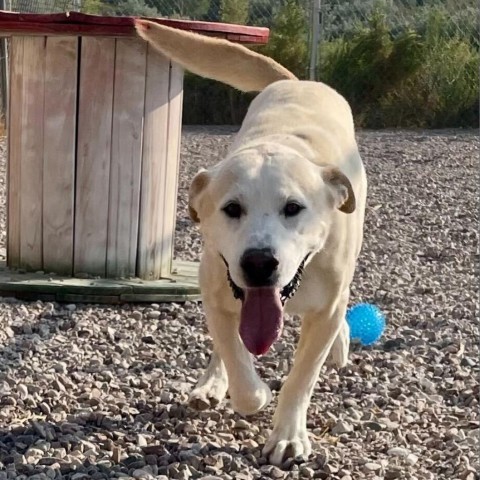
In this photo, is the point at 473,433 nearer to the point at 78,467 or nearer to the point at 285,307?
the point at 285,307

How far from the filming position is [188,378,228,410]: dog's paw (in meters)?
3.65

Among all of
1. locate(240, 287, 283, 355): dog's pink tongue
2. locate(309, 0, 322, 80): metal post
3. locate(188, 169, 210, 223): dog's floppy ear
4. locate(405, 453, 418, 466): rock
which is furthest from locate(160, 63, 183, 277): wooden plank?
locate(309, 0, 322, 80): metal post

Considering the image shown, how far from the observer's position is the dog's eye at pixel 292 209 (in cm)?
324

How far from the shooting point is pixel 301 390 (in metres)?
3.44

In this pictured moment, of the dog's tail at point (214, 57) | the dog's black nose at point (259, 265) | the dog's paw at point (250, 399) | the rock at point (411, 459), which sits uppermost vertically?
the dog's tail at point (214, 57)

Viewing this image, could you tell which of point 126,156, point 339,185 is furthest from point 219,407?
point 126,156

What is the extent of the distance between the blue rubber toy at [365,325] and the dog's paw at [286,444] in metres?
1.25

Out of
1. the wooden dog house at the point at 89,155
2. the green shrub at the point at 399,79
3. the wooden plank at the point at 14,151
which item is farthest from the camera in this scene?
the green shrub at the point at 399,79

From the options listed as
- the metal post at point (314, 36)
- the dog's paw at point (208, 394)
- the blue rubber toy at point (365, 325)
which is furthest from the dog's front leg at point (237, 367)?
the metal post at point (314, 36)

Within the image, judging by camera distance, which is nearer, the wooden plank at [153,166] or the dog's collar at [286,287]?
the dog's collar at [286,287]

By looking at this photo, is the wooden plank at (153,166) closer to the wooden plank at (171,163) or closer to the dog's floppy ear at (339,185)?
the wooden plank at (171,163)

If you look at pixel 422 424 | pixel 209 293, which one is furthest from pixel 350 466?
pixel 209 293

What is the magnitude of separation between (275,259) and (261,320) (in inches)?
9.8

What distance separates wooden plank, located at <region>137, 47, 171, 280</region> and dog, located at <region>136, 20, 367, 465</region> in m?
1.22
